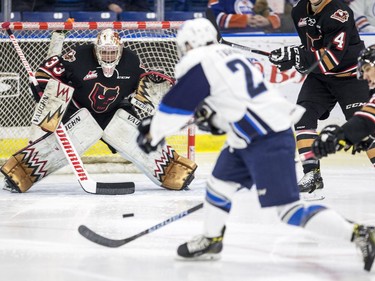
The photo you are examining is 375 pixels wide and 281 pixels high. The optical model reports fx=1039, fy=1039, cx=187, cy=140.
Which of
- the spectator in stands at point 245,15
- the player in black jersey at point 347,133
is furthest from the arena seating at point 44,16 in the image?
the player in black jersey at point 347,133

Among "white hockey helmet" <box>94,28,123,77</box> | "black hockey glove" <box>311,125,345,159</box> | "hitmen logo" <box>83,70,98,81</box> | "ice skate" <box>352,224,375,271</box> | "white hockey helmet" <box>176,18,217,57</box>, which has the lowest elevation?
"hitmen logo" <box>83,70,98,81</box>

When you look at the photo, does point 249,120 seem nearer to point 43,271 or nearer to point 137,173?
point 43,271

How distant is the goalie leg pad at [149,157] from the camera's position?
5.36 m

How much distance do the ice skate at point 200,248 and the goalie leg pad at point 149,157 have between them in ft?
5.39

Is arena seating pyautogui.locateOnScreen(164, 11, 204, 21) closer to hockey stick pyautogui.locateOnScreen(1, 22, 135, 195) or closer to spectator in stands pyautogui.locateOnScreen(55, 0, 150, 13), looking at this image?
spectator in stands pyautogui.locateOnScreen(55, 0, 150, 13)

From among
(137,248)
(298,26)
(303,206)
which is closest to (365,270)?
(303,206)

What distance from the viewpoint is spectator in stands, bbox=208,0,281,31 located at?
689 cm

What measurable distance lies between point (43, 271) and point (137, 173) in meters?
2.54

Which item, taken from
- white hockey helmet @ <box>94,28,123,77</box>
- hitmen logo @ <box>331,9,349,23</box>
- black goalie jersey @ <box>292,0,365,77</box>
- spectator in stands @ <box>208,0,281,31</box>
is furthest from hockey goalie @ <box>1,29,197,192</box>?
spectator in stands @ <box>208,0,281,31</box>

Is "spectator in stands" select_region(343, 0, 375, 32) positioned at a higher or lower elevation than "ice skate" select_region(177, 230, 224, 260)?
lower

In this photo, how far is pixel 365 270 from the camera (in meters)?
3.56

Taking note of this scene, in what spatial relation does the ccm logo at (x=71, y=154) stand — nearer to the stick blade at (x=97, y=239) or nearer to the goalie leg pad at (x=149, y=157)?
the goalie leg pad at (x=149, y=157)

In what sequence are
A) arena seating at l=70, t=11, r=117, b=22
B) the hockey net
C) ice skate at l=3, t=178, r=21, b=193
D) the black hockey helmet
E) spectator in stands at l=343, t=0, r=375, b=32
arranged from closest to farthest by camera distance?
the black hockey helmet
ice skate at l=3, t=178, r=21, b=193
the hockey net
arena seating at l=70, t=11, r=117, b=22
spectator in stands at l=343, t=0, r=375, b=32

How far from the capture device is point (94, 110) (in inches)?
210
